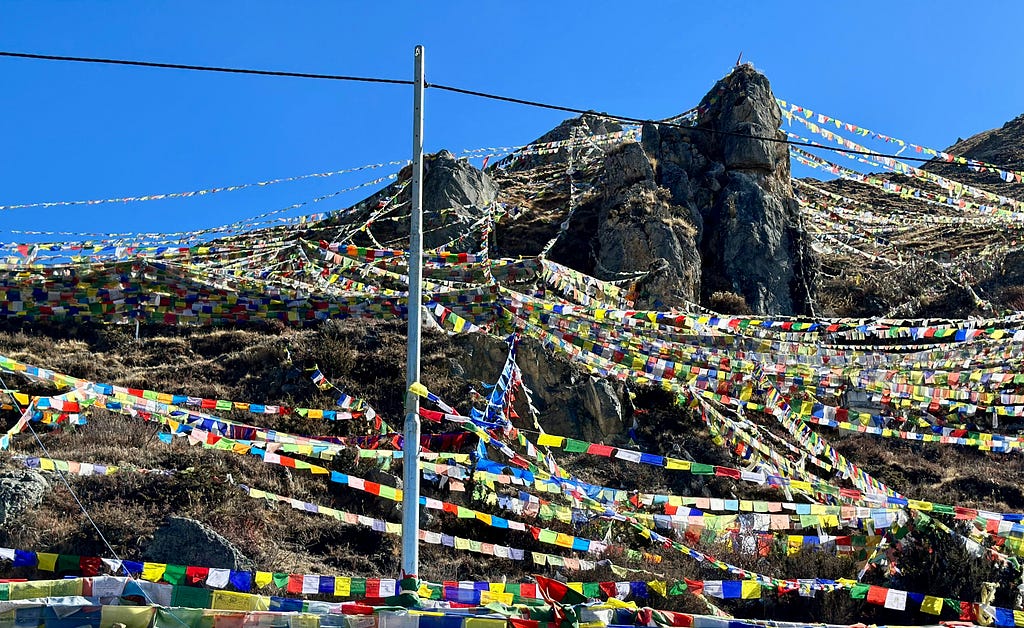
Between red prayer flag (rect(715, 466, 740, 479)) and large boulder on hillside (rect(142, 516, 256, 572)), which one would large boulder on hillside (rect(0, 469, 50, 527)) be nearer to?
large boulder on hillside (rect(142, 516, 256, 572))

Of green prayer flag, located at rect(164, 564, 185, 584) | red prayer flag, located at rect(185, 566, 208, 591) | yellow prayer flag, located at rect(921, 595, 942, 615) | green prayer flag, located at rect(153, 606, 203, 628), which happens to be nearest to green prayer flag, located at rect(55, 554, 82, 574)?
green prayer flag, located at rect(164, 564, 185, 584)

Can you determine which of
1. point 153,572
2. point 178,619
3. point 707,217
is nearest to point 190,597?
point 178,619

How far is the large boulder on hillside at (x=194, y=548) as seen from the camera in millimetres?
10102

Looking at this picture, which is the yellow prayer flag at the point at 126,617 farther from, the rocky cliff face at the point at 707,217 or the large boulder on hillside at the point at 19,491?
the rocky cliff face at the point at 707,217

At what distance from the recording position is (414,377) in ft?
29.2

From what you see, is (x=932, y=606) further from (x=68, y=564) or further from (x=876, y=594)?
(x=68, y=564)

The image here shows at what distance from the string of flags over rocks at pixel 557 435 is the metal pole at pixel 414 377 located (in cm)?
51

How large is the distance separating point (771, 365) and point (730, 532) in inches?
249

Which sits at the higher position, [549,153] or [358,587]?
[549,153]

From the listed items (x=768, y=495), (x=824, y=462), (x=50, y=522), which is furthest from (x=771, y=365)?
(x=50, y=522)

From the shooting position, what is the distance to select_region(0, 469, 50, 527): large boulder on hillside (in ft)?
36.1

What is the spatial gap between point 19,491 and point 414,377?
6.02 meters

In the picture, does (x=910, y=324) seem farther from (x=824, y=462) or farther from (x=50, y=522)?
(x=50, y=522)

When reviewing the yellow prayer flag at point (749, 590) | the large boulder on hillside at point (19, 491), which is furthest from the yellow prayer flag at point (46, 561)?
the yellow prayer flag at point (749, 590)
